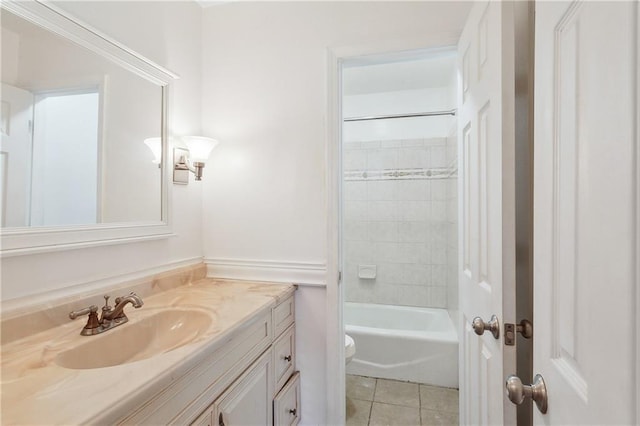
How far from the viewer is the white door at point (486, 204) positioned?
2.66ft

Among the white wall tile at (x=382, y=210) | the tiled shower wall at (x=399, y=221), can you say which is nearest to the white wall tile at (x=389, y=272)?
the tiled shower wall at (x=399, y=221)

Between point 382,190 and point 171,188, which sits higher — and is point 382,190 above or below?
above

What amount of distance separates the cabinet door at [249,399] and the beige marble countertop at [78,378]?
22 centimetres

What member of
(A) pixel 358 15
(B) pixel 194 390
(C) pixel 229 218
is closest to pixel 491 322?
(B) pixel 194 390

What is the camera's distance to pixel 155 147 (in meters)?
1.45

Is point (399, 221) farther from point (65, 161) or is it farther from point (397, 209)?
point (65, 161)

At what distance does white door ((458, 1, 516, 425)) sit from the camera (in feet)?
2.66

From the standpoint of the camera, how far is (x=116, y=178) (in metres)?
1.25

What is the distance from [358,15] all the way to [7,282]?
5.87 feet

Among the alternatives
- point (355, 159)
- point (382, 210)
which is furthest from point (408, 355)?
point (355, 159)

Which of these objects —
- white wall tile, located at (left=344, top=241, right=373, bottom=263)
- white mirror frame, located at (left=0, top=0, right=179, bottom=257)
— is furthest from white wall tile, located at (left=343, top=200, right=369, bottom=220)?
white mirror frame, located at (left=0, top=0, right=179, bottom=257)

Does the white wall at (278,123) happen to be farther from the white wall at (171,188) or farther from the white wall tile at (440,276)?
the white wall tile at (440,276)

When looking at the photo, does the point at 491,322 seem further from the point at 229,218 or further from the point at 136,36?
the point at 136,36

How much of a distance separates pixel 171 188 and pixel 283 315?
2.77 ft
